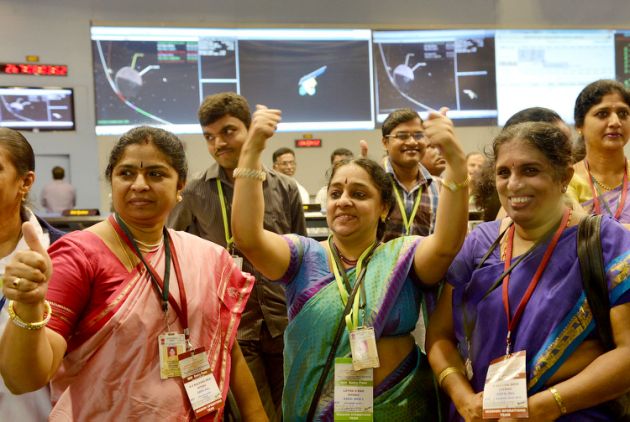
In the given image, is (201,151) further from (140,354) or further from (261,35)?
Answer: (140,354)

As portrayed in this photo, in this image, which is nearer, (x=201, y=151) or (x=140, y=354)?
(x=140, y=354)

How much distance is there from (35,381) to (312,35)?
7043 mm

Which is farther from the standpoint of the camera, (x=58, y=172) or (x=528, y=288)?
(x=58, y=172)

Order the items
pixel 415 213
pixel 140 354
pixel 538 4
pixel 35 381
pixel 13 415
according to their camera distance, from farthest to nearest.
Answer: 1. pixel 538 4
2. pixel 415 213
3. pixel 13 415
4. pixel 140 354
5. pixel 35 381

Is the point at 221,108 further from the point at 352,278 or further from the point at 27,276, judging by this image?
the point at 27,276

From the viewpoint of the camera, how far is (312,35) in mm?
Answer: 7996

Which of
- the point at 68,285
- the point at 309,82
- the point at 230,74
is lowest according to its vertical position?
the point at 68,285

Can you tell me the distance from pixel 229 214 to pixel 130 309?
1.20m

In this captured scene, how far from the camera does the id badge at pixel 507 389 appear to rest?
1632 mm

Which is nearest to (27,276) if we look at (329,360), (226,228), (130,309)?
(130,309)

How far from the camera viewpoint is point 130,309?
1711 millimetres

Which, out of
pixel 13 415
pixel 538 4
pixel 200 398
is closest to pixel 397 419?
pixel 200 398

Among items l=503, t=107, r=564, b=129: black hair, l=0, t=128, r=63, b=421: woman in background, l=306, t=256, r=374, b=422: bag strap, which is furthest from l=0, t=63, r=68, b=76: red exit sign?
l=306, t=256, r=374, b=422: bag strap

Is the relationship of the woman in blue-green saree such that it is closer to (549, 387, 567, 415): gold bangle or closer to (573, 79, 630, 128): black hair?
(549, 387, 567, 415): gold bangle
